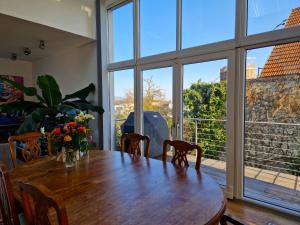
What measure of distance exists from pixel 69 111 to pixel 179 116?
5.97 ft

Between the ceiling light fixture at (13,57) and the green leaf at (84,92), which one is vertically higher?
the ceiling light fixture at (13,57)

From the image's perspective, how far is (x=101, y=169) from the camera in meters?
1.78

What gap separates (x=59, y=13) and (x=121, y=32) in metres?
1.18

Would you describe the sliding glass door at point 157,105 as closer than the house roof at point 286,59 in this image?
No

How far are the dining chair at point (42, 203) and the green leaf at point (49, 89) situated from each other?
9.16ft

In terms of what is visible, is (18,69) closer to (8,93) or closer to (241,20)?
(8,93)

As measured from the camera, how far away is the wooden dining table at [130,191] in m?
1.03

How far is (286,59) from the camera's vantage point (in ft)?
7.64

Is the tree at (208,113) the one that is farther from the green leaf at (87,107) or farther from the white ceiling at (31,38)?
the white ceiling at (31,38)

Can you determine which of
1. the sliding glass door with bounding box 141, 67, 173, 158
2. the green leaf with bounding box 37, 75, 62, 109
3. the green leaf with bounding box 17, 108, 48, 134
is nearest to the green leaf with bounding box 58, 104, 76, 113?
the green leaf with bounding box 37, 75, 62, 109

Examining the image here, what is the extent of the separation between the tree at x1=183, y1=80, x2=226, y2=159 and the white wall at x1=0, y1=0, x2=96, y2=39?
2.30 meters

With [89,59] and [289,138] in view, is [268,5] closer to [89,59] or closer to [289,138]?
[289,138]

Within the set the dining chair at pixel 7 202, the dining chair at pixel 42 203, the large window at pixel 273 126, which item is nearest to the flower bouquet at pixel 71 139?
the dining chair at pixel 7 202

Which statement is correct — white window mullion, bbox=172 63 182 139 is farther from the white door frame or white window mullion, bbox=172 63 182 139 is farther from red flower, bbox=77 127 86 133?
red flower, bbox=77 127 86 133
